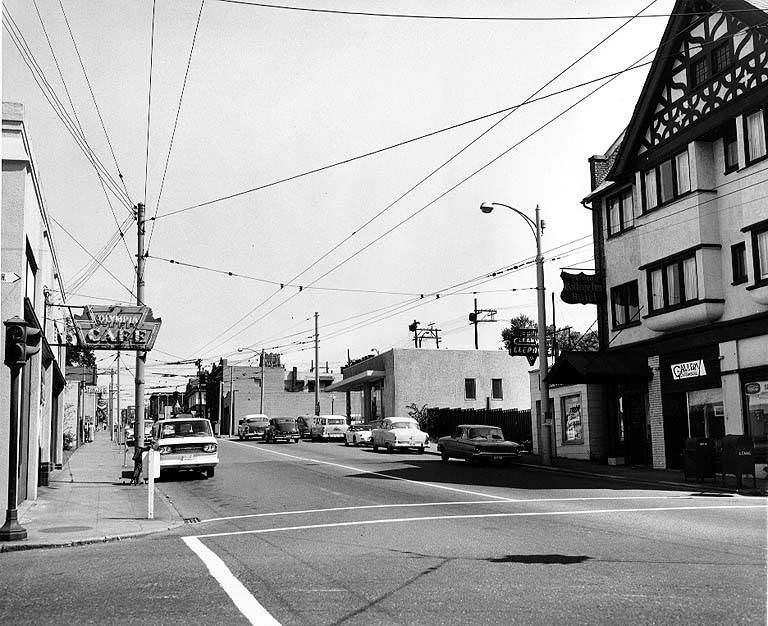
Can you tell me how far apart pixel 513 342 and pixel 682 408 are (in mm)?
7608

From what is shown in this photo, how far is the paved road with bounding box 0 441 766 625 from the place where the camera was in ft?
23.4

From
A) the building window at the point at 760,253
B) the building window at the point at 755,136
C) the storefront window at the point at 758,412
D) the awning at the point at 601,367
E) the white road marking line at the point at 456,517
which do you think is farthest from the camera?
the awning at the point at 601,367

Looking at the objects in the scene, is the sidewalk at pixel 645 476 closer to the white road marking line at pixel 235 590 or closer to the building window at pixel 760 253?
the building window at pixel 760 253

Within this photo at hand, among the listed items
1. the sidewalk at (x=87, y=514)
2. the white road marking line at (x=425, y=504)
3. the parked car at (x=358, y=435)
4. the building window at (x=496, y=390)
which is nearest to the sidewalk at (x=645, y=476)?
the white road marking line at (x=425, y=504)

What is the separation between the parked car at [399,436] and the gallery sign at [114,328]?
17.4m

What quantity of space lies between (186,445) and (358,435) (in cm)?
2140

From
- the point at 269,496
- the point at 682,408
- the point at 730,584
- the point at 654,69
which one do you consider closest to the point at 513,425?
the point at 682,408

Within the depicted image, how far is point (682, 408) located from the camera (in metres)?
25.3

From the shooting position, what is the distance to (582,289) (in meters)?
29.5

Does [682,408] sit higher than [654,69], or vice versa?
[654,69]

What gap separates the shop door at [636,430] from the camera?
27.6m

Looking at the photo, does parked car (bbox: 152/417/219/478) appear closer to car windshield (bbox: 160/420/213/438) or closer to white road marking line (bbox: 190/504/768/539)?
car windshield (bbox: 160/420/213/438)

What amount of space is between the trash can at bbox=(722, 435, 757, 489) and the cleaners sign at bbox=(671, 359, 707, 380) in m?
4.25

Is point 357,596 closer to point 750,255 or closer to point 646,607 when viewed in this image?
point 646,607
